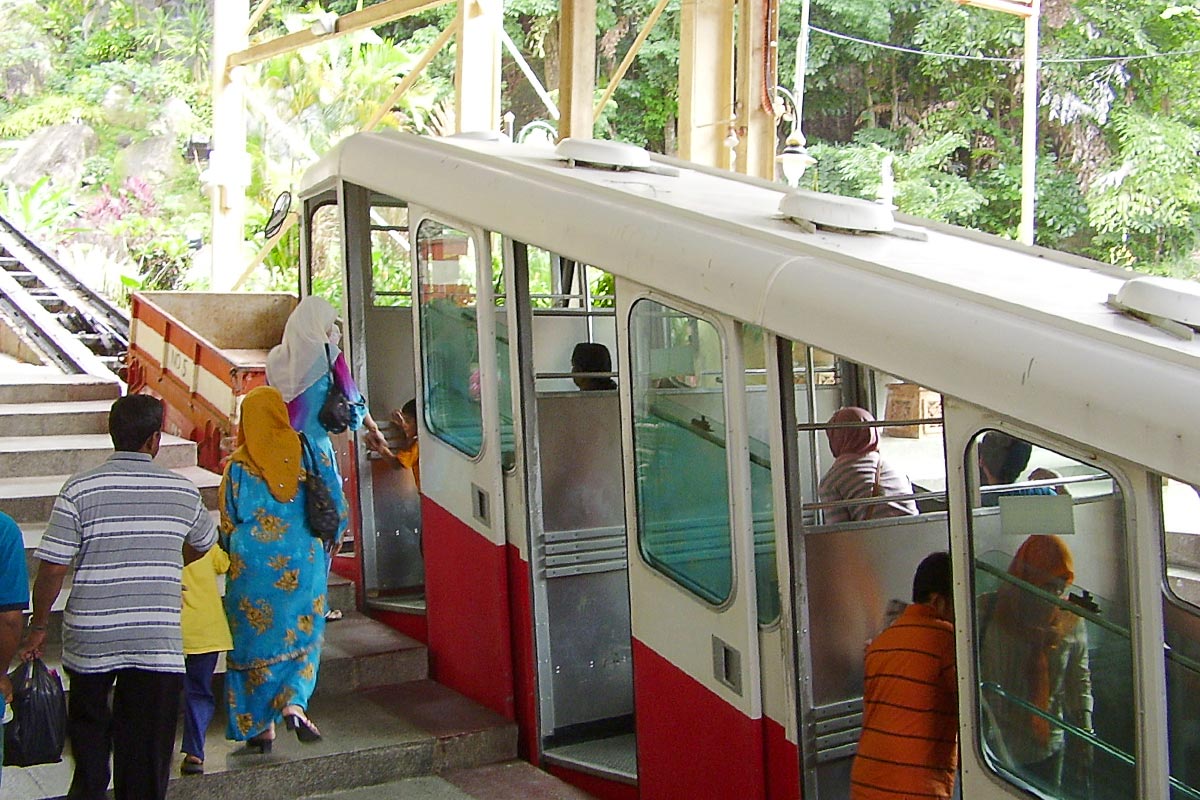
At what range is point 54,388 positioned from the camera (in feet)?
28.7

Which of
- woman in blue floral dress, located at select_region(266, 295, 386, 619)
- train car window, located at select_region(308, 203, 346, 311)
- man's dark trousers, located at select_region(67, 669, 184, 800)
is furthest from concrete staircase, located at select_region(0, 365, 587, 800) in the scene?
train car window, located at select_region(308, 203, 346, 311)

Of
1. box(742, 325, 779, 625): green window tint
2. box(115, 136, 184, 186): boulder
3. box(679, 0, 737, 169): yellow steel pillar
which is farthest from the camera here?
box(115, 136, 184, 186): boulder

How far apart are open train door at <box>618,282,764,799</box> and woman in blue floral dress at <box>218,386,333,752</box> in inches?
52.3

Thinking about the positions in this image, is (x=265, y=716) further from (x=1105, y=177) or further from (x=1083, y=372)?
(x=1105, y=177)

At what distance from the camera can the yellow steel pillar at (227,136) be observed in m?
14.2

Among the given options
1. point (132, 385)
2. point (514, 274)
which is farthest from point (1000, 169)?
point (514, 274)

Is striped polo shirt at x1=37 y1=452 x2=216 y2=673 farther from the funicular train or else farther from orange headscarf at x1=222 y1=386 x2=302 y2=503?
the funicular train

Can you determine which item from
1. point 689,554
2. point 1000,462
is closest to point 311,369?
point 689,554

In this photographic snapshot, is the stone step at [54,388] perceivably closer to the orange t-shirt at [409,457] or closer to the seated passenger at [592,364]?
the orange t-shirt at [409,457]

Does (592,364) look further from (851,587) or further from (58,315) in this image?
(58,315)

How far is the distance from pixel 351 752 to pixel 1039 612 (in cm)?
292

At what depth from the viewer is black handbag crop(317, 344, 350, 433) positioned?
5.56 meters

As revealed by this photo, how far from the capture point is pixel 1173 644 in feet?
9.36

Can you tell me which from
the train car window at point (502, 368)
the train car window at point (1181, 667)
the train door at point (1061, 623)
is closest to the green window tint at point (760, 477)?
the train door at point (1061, 623)
